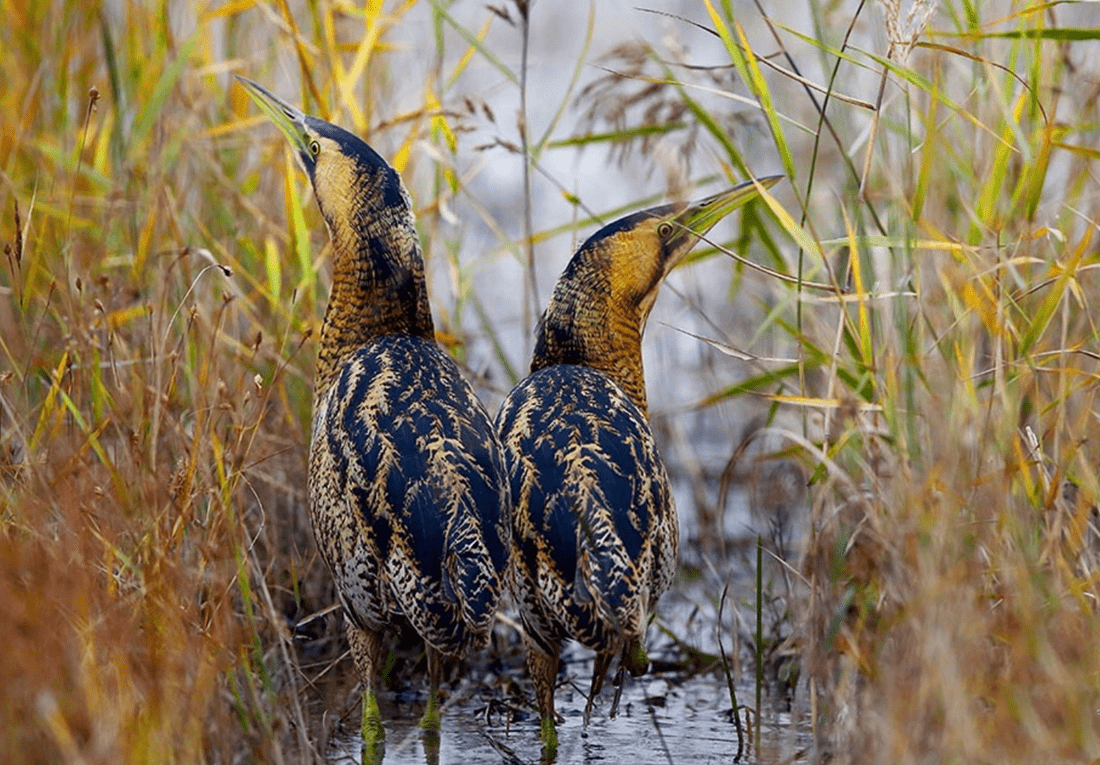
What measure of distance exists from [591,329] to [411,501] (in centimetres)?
94

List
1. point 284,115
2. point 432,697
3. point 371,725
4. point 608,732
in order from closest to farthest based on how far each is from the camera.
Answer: point 371,725, point 432,697, point 608,732, point 284,115

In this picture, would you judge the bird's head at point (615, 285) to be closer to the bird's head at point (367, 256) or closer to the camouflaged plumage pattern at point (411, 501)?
the bird's head at point (367, 256)

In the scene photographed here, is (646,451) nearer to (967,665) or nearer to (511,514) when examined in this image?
(511,514)

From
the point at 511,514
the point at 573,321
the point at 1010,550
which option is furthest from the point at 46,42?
the point at 1010,550

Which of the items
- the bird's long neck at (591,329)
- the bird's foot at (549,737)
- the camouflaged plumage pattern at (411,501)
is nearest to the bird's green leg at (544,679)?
the bird's foot at (549,737)

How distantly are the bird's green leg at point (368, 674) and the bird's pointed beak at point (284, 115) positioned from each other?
53.0 inches

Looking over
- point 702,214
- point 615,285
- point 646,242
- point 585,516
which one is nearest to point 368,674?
point 585,516

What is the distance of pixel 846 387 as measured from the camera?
13.6 ft

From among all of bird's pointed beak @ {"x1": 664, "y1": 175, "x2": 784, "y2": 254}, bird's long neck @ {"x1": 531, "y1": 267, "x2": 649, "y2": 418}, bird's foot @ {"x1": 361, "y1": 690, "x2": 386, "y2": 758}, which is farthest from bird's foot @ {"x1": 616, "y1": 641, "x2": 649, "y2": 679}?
bird's pointed beak @ {"x1": 664, "y1": 175, "x2": 784, "y2": 254}

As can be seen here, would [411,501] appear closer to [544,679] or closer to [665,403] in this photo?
[544,679]

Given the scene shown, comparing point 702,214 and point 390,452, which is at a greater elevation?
point 702,214

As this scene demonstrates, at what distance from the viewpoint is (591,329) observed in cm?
430

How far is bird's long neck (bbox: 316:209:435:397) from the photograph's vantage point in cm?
412

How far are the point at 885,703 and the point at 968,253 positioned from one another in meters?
1.35
